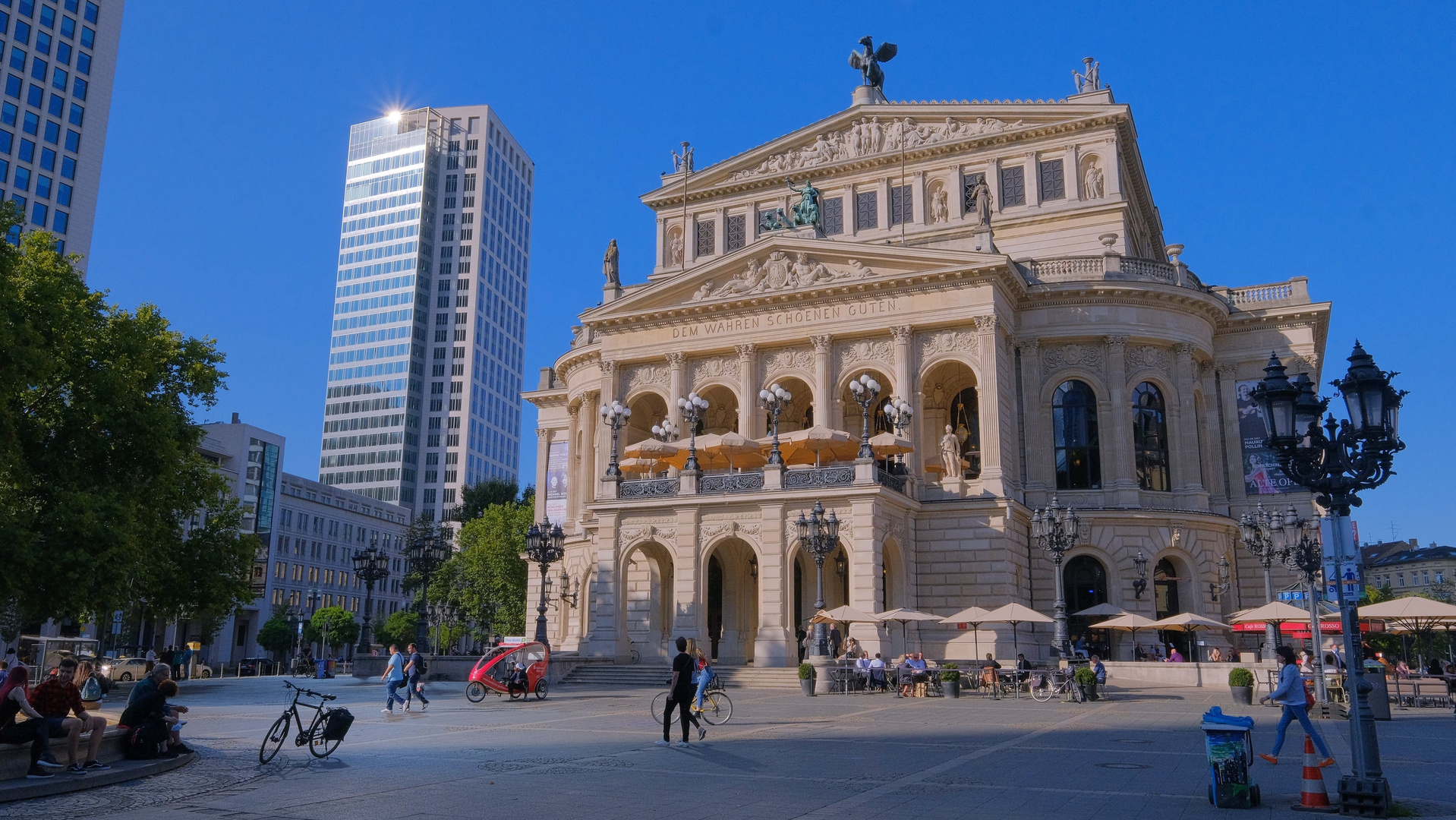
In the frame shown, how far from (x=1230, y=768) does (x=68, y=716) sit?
43.2ft

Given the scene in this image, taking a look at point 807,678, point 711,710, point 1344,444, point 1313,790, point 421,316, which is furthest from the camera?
point 421,316

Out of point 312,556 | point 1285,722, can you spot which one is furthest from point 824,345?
point 312,556

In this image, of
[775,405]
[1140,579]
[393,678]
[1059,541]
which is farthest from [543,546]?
[1140,579]

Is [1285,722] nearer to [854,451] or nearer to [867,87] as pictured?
[854,451]

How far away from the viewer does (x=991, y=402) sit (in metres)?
41.6

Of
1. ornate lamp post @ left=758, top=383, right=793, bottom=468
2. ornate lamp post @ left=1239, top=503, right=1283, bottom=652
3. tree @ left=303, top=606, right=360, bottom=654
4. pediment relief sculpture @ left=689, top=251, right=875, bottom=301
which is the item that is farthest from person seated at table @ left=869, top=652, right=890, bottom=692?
tree @ left=303, top=606, right=360, bottom=654

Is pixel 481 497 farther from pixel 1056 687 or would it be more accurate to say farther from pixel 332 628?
pixel 1056 687

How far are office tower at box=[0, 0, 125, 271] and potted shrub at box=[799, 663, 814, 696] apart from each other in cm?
6599

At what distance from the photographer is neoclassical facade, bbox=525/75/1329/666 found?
39.6 m

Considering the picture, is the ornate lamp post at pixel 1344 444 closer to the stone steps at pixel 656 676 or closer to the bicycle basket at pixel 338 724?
the bicycle basket at pixel 338 724

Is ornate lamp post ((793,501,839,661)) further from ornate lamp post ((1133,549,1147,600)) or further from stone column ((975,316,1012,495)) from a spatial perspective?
ornate lamp post ((1133,549,1147,600))

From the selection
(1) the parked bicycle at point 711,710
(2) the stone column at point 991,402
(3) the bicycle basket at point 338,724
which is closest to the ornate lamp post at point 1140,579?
(2) the stone column at point 991,402

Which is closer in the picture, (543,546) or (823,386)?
(543,546)

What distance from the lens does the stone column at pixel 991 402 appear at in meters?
41.1
